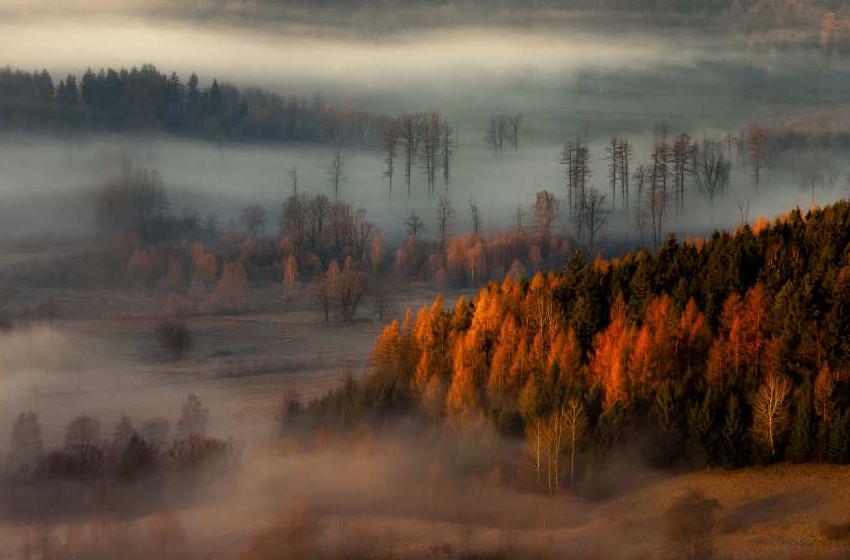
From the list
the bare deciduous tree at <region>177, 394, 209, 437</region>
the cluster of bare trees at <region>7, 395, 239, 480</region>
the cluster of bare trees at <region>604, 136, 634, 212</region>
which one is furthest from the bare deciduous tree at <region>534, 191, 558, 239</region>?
the cluster of bare trees at <region>7, 395, 239, 480</region>

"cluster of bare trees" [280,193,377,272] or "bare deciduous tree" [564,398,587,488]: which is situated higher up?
"bare deciduous tree" [564,398,587,488]

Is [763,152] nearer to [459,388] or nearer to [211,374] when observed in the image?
[211,374]

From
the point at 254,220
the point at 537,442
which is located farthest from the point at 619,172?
the point at 537,442

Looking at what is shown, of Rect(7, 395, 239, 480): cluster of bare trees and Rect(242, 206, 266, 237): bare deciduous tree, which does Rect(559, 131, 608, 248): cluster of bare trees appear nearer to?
Rect(242, 206, 266, 237): bare deciduous tree

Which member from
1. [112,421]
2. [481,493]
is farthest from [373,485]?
[112,421]

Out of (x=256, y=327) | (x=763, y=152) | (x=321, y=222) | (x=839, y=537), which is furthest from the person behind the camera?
(x=763, y=152)

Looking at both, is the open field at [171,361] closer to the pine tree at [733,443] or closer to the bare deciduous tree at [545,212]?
the bare deciduous tree at [545,212]
